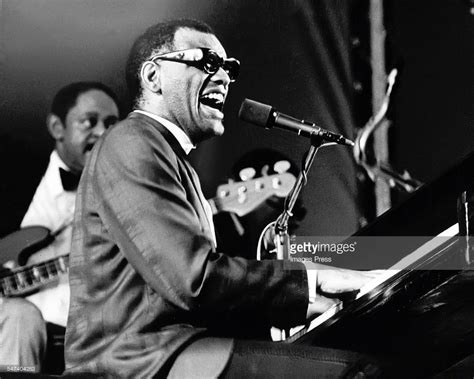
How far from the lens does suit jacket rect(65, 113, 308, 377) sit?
1434mm

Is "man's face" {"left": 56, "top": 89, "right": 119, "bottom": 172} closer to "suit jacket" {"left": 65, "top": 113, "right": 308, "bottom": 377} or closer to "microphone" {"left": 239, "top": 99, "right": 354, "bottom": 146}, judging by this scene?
"microphone" {"left": 239, "top": 99, "right": 354, "bottom": 146}

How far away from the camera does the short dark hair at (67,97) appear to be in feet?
7.86

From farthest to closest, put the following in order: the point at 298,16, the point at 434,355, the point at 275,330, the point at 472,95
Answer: the point at 298,16 < the point at 472,95 < the point at 275,330 < the point at 434,355

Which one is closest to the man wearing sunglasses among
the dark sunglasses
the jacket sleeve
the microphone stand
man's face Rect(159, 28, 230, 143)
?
the jacket sleeve

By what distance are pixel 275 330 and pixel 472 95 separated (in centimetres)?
86

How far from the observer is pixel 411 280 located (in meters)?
1.49

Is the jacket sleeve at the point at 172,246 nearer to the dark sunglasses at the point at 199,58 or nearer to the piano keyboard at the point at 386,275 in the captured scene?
the piano keyboard at the point at 386,275

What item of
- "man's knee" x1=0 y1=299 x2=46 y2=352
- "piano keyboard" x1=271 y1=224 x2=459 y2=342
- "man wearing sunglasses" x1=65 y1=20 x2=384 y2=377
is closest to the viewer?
"man wearing sunglasses" x1=65 y1=20 x2=384 y2=377

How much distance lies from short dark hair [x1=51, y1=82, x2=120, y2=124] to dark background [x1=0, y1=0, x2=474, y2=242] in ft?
0.07

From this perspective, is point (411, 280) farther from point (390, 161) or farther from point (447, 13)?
point (447, 13)

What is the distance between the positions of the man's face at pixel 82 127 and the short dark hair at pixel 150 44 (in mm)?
217

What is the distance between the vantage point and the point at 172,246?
56.4 inches

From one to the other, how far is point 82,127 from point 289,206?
0.76 m

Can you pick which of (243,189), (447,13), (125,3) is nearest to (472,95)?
(447,13)
